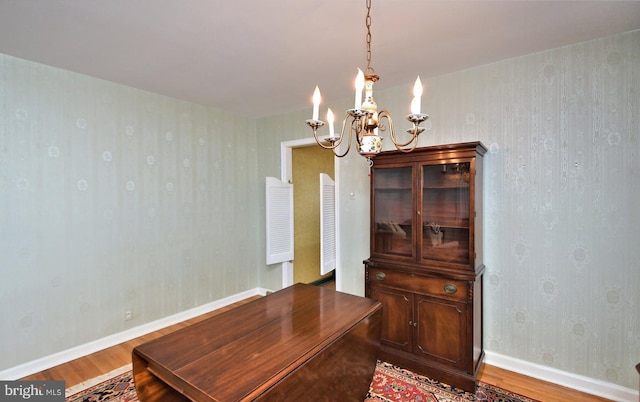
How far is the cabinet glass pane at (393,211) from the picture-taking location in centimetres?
268

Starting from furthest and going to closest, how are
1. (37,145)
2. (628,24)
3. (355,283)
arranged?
(355,283)
(37,145)
(628,24)

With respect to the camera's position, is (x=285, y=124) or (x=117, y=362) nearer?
(x=117, y=362)

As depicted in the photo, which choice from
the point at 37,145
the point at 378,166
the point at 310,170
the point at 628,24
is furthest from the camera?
the point at 310,170

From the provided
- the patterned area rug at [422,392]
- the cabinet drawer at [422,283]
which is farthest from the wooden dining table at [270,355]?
the cabinet drawer at [422,283]

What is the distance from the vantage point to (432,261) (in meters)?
2.49

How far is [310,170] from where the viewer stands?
4.79 meters

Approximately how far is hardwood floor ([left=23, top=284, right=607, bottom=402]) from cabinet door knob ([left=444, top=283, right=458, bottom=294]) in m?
0.73

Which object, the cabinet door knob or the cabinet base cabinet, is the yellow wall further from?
the cabinet door knob

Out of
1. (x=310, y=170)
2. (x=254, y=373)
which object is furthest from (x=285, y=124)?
(x=254, y=373)

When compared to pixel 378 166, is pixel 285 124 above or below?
above

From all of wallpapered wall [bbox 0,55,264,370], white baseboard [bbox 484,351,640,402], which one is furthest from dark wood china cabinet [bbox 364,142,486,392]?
wallpapered wall [bbox 0,55,264,370]

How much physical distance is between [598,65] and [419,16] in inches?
55.3

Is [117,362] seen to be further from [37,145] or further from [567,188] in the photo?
[567,188]

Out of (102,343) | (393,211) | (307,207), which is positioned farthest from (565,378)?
(102,343)
